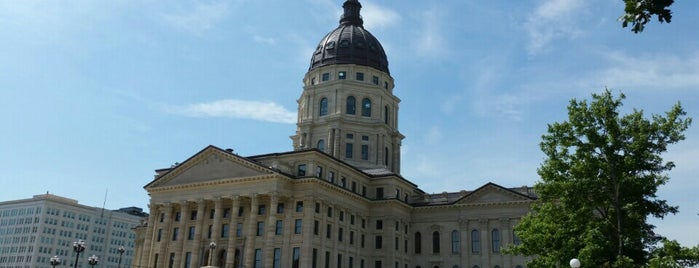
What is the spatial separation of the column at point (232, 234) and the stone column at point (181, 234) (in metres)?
5.70

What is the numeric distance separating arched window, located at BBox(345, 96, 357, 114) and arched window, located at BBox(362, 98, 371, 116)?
124 centimetres

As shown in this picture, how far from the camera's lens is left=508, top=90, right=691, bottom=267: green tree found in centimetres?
3596

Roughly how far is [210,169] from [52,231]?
86912 millimetres

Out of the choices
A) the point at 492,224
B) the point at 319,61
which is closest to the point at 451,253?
the point at 492,224

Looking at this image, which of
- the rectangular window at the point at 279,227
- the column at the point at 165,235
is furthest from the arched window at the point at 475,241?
the column at the point at 165,235

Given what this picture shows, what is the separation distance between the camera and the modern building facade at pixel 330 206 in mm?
63000

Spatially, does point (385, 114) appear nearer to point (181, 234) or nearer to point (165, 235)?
point (181, 234)

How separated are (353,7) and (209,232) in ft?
143

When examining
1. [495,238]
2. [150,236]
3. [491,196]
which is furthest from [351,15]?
[150,236]

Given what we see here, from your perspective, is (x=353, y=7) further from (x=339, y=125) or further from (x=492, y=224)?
(x=492, y=224)

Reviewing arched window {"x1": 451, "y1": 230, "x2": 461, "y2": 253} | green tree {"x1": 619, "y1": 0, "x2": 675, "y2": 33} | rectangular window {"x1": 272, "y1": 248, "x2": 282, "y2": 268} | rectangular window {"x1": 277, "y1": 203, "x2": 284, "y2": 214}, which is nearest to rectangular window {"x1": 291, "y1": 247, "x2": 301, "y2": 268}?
rectangular window {"x1": 272, "y1": 248, "x2": 282, "y2": 268}

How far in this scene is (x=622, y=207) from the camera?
35.6 m

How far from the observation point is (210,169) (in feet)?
219

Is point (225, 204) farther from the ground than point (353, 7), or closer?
closer
